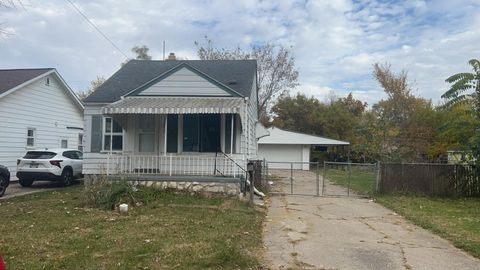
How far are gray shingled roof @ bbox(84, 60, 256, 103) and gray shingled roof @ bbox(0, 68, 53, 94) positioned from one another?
4455mm

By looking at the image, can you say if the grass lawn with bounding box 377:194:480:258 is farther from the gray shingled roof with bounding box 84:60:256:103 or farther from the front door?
the gray shingled roof with bounding box 84:60:256:103

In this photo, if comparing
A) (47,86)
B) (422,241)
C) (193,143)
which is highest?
(47,86)

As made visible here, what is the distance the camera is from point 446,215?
11891 millimetres

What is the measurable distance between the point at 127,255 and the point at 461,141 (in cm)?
1426

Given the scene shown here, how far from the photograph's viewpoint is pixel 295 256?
7.16 m

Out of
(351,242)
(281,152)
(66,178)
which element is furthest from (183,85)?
(281,152)

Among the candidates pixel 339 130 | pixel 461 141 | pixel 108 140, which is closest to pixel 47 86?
pixel 108 140

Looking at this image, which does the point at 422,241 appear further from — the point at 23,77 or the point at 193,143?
the point at 23,77

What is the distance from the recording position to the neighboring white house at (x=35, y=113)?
1886 cm

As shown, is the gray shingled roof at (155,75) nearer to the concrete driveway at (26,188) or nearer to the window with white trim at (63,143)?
the concrete driveway at (26,188)

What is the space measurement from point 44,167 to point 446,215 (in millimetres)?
13778

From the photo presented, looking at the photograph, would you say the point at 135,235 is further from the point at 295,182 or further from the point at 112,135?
the point at 295,182

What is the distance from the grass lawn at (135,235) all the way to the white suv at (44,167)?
434 centimetres

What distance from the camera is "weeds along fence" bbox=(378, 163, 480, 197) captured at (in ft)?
52.3
